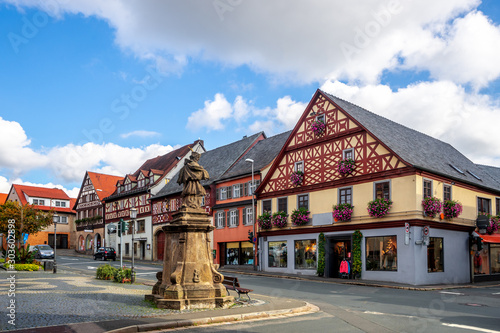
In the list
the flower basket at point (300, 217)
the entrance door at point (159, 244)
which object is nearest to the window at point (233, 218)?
the flower basket at point (300, 217)

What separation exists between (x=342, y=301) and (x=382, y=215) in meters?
10.9

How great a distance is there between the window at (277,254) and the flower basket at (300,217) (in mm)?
2377

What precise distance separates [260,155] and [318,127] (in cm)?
1108

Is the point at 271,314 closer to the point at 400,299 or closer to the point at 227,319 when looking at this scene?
the point at 227,319

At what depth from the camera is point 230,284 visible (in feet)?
50.0

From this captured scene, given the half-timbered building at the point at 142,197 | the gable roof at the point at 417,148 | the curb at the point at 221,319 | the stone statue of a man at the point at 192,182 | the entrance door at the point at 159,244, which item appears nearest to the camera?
the curb at the point at 221,319

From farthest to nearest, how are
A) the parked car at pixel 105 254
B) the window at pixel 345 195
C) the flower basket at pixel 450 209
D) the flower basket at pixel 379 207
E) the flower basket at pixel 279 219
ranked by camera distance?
1. the parked car at pixel 105 254
2. the flower basket at pixel 279 219
3. the window at pixel 345 195
4. the flower basket at pixel 450 209
5. the flower basket at pixel 379 207

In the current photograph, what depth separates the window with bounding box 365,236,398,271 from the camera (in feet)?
86.8

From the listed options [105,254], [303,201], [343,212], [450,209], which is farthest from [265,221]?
[105,254]

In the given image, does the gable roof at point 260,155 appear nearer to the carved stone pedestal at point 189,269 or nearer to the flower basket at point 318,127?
the flower basket at point 318,127

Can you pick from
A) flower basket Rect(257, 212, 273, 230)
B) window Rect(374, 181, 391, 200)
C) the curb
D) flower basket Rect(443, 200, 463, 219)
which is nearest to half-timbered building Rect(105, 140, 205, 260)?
flower basket Rect(257, 212, 273, 230)

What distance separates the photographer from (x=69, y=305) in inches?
533

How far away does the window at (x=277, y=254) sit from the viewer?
110 feet

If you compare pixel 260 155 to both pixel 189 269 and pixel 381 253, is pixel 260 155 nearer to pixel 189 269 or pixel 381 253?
pixel 381 253
